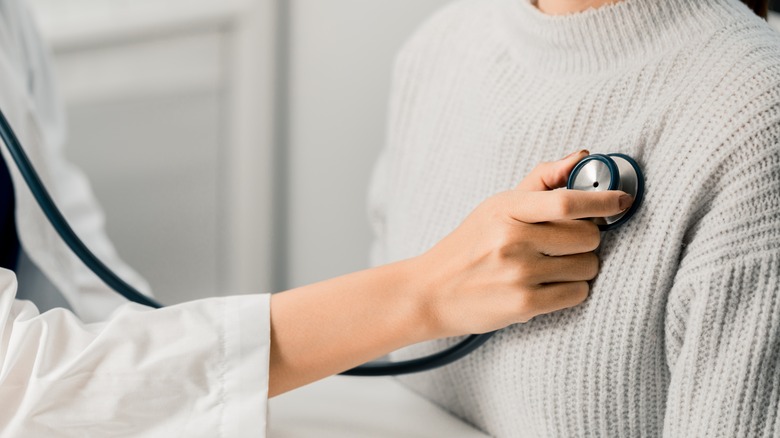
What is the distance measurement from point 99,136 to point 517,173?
A: 1282 millimetres

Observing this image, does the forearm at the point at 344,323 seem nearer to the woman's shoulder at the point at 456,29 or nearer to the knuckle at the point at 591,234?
the knuckle at the point at 591,234

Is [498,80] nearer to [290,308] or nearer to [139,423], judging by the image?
[290,308]

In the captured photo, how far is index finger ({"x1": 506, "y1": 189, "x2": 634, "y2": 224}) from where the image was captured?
0.72 metres

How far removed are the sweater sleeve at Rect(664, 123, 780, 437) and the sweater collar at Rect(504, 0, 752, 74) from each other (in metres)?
0.15

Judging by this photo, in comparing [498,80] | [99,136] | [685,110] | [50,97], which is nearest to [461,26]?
[498,80]

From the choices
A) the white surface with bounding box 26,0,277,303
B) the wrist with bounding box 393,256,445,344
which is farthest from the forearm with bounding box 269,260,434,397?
the white surface with bounding box 26,0,277,303

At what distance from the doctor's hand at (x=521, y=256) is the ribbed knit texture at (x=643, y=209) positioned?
0.04 m

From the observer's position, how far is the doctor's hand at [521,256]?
0.75 meters

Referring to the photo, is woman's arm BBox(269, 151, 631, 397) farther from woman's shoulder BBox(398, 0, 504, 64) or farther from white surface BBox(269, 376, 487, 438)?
woman's shoulder BBox(398, 0, 504, 64)

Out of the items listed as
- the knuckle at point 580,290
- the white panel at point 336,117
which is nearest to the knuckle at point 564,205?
the knuckle at point 580,290

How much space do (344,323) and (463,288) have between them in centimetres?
13

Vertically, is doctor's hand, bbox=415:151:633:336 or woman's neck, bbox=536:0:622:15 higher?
woman's neck, bbox=536:0:622:15

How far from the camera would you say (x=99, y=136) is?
6.27ft

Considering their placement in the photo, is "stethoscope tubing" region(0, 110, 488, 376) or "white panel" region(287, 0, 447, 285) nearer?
"stethoscope tubing" region(0, 110, 488, 376)
